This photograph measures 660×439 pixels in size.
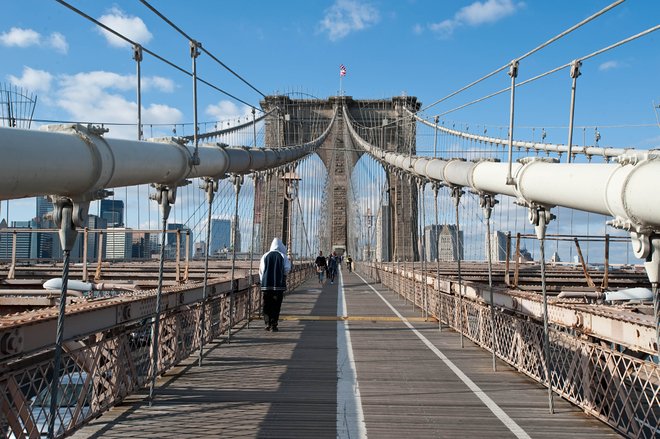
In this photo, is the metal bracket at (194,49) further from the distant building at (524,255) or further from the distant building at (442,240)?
the distant building at (524,255)

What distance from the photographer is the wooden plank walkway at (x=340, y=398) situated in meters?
5.23

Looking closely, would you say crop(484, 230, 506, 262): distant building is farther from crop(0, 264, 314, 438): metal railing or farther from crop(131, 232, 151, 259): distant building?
crop(0, 264, 314, 438): metal railing

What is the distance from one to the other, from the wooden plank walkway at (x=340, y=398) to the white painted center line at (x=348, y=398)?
1 cm

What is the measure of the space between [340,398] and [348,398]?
0.26ft

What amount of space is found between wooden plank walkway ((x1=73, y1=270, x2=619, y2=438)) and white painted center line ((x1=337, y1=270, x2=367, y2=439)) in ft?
0.03

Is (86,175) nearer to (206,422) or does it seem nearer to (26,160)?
(26,160)

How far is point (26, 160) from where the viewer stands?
3.29m

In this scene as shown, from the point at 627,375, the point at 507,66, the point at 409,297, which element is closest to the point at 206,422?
the point at 627,375

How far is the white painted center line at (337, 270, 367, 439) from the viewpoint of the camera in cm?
521

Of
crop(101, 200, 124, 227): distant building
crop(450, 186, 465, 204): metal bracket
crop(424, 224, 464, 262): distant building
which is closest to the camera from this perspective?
crop(450, 186, 465, 204): metal bracket

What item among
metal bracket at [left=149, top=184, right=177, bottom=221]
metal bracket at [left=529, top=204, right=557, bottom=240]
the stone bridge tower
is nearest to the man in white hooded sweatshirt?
metal bracket at [left=149, top=184, right=177, bottom=221]

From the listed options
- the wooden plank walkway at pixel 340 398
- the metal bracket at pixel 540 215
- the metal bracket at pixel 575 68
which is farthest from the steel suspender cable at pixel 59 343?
the metal bracket at pixel 575 68

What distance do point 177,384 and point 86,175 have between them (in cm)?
355

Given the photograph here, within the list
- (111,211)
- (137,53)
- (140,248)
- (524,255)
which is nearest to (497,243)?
(524,255)
